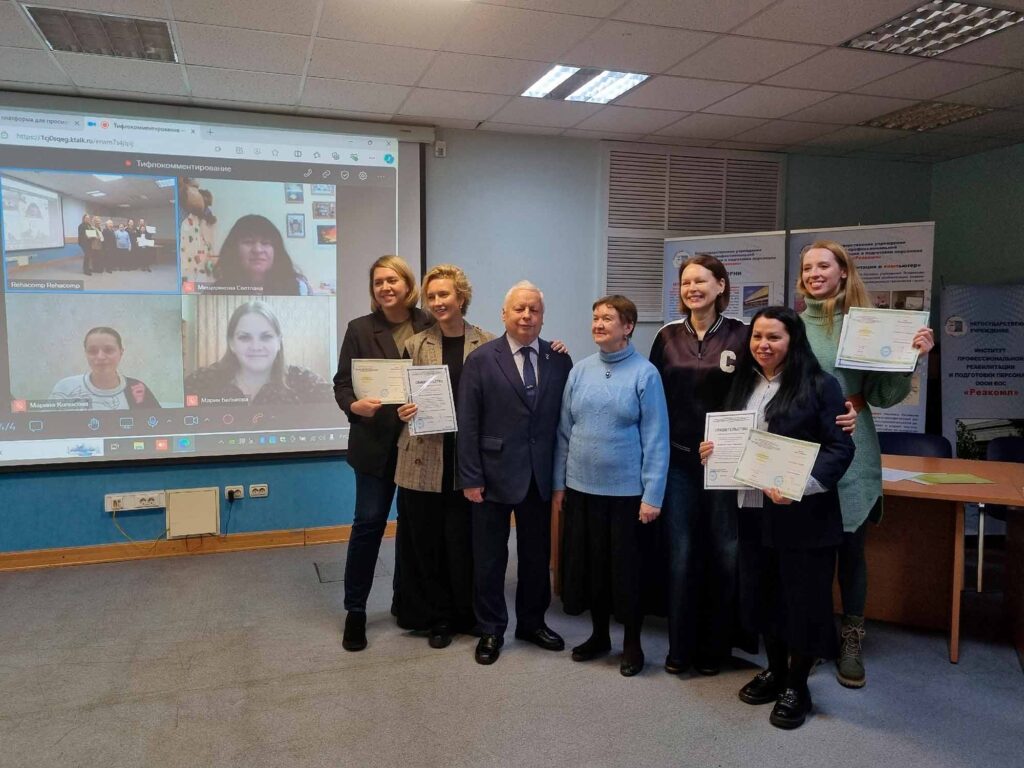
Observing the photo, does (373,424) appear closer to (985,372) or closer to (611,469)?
(611,469)

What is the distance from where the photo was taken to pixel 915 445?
380cm

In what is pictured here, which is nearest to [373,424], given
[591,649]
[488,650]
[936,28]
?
[488,650]

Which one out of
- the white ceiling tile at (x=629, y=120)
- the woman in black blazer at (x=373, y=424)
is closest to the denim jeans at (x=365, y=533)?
the woman in black blazer at (x=373, y=424)

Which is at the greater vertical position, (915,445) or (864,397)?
(864,397)

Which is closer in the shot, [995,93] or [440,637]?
[440,637]

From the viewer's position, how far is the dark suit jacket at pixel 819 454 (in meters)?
2.16

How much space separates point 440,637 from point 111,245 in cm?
279

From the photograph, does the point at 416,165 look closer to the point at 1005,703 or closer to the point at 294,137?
the point at 294,137

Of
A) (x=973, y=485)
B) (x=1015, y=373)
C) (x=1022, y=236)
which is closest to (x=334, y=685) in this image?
(x=973, y=485)

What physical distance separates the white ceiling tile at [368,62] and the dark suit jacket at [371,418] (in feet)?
4.12

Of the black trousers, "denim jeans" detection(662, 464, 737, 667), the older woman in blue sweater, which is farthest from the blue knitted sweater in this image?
the black trousers

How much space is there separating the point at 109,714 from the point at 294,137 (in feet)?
10.1

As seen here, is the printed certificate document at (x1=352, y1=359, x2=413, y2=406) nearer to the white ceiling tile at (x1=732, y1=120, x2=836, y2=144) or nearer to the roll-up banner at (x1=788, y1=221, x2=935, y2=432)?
the roll-up banner at (x1=788, y1=221, x2=935, y2=432)

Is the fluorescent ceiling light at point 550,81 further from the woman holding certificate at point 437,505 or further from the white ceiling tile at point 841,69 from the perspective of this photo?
the woman holding certificate at point 437,505
